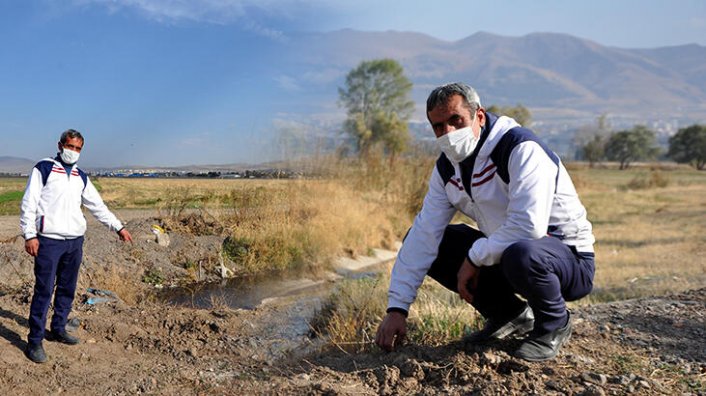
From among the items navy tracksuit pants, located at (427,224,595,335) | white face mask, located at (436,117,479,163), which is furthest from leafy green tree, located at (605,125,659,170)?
white face mask, located at (436,117,479,163)

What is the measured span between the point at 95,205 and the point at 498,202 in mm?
3272

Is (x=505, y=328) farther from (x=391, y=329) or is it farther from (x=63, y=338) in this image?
(x=63, y=338)

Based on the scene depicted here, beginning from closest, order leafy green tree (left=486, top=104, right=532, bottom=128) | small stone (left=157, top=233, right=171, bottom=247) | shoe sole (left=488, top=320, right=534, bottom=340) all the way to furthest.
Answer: shoe sole (left=488, top=320, right=534, bottom=340) < small stone (left=157, top=233, right=171, bottom=247) < leafy green tree (left=486, top=104, right=532, bottom=128)

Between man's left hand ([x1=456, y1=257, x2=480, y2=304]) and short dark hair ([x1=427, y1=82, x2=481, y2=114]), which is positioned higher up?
short dark hair ([x1=427, y1=82, x2=481, y2=114])

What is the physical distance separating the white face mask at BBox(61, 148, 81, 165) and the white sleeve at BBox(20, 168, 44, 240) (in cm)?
20

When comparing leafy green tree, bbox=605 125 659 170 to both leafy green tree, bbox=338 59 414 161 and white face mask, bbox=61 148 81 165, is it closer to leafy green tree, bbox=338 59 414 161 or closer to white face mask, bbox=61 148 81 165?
leafy green tree, bbox=338 59 414 161

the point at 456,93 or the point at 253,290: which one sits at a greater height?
the point at 456,93

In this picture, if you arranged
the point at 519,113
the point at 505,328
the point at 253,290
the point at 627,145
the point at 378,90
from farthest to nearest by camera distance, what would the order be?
the point at 627,145
the point at 378,90
the point at 519,113
the point at 253,290
the point at 505,328

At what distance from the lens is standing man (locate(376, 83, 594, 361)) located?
3.06 meters

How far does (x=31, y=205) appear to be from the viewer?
13.8ft

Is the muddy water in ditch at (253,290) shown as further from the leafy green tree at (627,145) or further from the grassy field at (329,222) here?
the leafy green tree at (627,145)

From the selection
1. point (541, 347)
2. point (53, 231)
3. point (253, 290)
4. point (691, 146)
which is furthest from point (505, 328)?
point (691, 146)

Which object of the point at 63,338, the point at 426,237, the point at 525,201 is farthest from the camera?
the point at 63,338

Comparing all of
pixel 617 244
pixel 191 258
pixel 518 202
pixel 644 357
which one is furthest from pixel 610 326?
pixel 617 244
